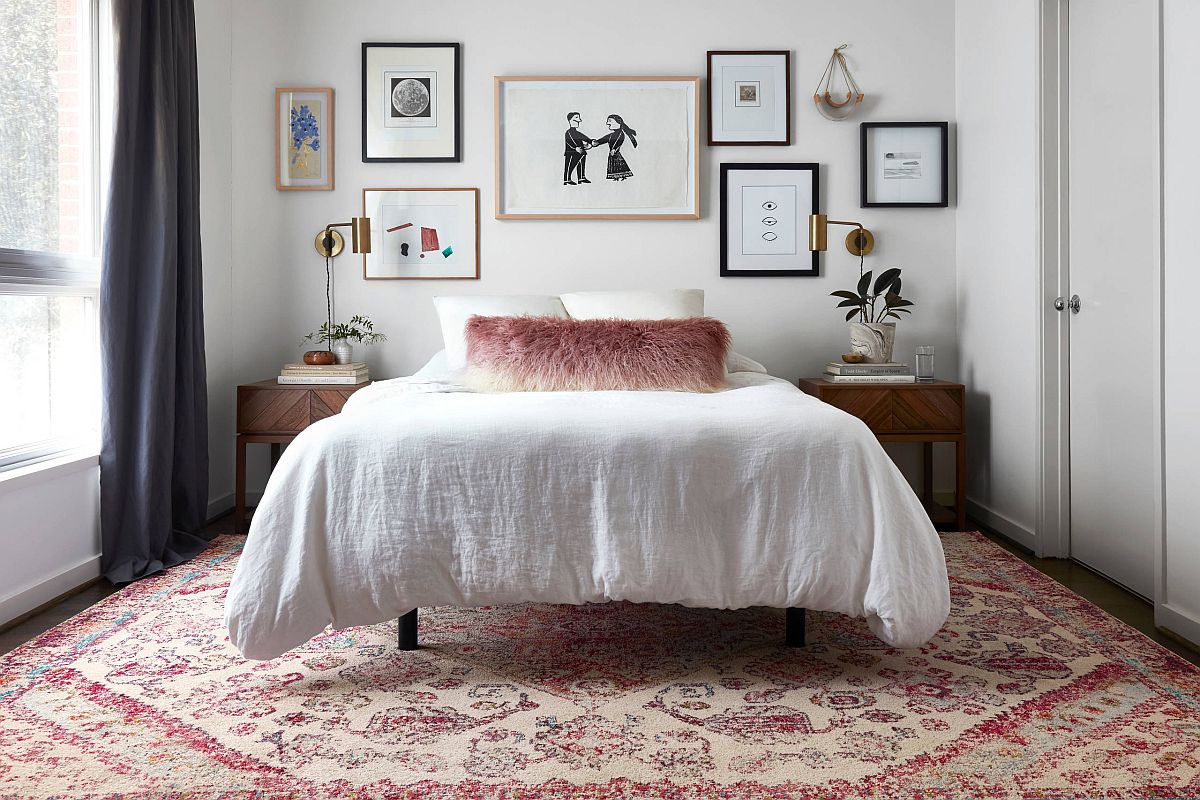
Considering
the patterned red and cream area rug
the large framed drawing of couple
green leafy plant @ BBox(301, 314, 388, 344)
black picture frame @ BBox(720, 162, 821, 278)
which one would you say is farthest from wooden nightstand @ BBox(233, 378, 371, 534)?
black picture frame @ BBox(720, 162, 821, 278)

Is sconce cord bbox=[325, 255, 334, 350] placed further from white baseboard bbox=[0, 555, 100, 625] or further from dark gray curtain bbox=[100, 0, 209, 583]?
white baseboard bbox=[0, 555, 100, 625]

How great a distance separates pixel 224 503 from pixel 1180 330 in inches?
145

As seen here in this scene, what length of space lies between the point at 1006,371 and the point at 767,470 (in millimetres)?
2036

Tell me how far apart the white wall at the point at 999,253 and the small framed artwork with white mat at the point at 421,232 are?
2.24m

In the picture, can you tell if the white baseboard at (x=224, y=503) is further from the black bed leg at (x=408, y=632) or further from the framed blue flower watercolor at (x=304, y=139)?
the black bed leg at (x=408, y=632)

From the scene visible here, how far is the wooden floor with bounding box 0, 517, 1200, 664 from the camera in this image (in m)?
2.26

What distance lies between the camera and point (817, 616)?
8.11 feet

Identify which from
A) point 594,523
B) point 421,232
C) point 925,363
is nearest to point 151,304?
point 421,232

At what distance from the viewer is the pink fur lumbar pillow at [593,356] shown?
9.43 feet

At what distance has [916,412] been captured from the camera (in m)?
3.53

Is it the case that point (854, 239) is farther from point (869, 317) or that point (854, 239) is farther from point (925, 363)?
point (925, 363)

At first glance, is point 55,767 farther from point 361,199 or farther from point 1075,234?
point 1075,234

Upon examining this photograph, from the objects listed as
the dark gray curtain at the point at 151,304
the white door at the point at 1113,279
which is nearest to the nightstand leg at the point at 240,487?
the dark gray curtain at the point at 151,304

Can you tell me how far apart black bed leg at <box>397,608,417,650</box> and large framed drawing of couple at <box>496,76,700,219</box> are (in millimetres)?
2259
